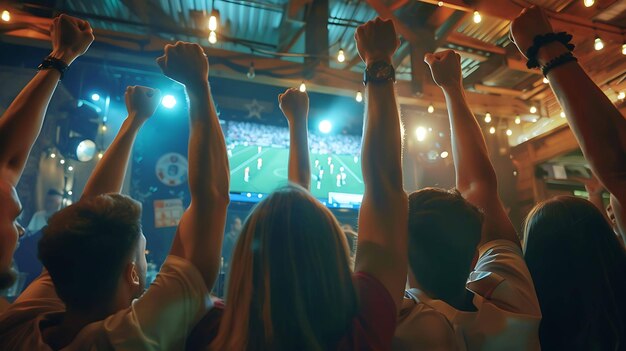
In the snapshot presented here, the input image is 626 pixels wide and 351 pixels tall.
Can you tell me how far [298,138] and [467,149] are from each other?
62 cm

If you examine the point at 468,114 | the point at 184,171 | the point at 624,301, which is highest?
the point at 184,171

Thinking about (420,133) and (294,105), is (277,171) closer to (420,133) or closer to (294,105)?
(420,133)

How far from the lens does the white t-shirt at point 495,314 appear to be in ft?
2.82

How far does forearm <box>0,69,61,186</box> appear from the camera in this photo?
104 centimetres

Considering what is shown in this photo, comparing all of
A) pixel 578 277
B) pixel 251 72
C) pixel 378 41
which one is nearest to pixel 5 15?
pixel 251 72

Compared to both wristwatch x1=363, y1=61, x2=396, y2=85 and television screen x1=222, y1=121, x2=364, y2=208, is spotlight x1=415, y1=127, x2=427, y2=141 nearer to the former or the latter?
television screen x1=222, y1=121, x2=364, y2=208

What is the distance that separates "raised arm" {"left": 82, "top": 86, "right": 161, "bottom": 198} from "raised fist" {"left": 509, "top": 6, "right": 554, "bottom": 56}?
1.29m

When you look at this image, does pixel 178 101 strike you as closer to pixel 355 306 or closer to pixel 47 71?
pixel 47 71

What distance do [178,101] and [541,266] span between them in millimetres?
4560

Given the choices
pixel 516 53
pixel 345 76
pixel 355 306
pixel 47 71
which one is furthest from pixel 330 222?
pixel 516 53

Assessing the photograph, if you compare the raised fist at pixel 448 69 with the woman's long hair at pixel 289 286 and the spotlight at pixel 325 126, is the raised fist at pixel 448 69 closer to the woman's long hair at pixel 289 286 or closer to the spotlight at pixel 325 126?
the woman's long hair at pixel 289 286

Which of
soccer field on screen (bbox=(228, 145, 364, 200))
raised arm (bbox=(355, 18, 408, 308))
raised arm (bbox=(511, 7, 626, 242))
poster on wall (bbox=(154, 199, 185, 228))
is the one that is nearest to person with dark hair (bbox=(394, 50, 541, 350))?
raised arm (bbox=(355, 18, 408, 308))

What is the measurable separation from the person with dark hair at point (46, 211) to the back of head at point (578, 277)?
4.75m

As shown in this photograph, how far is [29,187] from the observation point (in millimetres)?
4480
